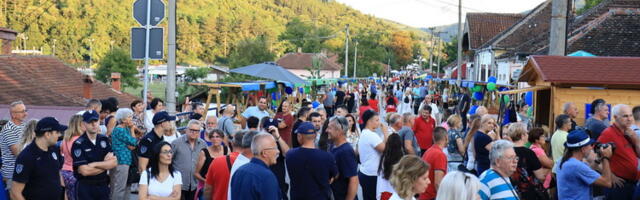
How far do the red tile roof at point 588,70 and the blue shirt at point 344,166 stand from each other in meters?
6.24

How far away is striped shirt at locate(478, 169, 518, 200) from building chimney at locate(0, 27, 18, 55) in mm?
22937

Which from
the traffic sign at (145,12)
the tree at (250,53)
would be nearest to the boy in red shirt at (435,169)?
the traffic sign at (145,12)

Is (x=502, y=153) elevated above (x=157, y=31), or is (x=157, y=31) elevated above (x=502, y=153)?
(x=157, y=31)

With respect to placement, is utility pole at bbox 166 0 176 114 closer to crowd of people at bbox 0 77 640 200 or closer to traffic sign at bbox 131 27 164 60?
traffic sign at bbox 131 27 164 60

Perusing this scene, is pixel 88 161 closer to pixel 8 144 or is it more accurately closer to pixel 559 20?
pixel 8 144

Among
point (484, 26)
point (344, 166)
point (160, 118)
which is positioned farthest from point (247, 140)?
point (484, 26)

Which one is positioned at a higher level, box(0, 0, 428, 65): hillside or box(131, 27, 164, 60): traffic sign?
box(0, 0, 428, 65): hillside

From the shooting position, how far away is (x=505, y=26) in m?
50.9

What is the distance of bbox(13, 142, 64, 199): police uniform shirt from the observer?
6.89 meters

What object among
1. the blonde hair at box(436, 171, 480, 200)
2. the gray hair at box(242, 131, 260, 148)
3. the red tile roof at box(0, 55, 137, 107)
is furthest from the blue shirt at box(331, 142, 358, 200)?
the red tile roof at box(0, 55, 137, 107)

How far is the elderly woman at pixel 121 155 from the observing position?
888cm

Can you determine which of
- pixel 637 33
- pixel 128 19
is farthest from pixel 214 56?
pixel 637 33

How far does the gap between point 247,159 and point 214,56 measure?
3690 inches

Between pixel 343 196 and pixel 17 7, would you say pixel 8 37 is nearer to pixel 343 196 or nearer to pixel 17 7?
pixel 343 196
